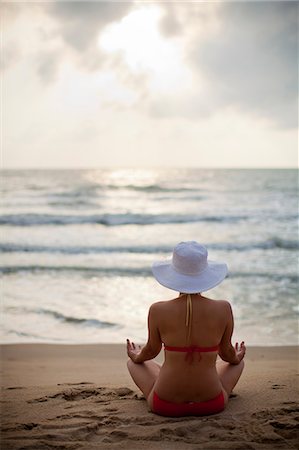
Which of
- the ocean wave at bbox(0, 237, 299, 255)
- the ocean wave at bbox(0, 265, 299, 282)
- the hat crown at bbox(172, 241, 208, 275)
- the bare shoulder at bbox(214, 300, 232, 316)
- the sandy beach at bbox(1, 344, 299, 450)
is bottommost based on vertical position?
the sandy beach at bbox(1, 344, 299, 450)

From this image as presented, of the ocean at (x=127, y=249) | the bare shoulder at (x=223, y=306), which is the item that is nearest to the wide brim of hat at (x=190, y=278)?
the bare shoulder at (x=223, y=306)

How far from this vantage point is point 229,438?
11.1 ft

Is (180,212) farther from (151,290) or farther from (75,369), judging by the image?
(75,369)

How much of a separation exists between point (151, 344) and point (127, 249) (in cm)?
1154

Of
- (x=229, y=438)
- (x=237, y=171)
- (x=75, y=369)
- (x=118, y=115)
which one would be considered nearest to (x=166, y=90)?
(x=118, y=115)

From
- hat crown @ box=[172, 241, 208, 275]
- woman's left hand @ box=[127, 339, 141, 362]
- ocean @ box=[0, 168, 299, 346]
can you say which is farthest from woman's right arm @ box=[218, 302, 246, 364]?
ocean @ box=[0, 168, 299, 346]

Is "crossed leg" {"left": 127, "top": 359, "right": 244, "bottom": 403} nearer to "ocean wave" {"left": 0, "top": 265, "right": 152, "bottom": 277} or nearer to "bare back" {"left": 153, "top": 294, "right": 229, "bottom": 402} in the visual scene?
"bare back" {"left": 153, "top": 294, "right": 229, "bottom": 402}

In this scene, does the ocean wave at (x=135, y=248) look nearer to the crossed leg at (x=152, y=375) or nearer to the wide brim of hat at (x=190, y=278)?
the crossed leg at (x=152, y=375)

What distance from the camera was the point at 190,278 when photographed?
368 cm

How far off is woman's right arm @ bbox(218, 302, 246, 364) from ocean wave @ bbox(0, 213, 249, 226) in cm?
1662

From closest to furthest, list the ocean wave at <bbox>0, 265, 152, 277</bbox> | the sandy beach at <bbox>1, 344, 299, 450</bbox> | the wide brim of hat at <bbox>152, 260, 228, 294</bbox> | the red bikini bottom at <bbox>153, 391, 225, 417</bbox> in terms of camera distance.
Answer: the sandy beach at <bbox>1, 344, 299, 450</bbox> → the wide brim of hat at <bbox>152, 260, 228, 294</bbox> → the red bikini bottom at <bbox>153, 391, 225, 417</bbox> → the ocean wave at <bbox>0, 265, 152, 277</bbox>

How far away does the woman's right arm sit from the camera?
369 centimetres

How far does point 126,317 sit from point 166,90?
69.8ft

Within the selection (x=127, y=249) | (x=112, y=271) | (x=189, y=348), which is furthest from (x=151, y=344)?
(x=127, y=249)
